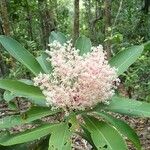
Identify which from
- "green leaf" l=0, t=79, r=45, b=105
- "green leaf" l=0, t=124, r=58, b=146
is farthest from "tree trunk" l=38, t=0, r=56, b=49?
"green leaf" l=0, t=124, r=58, b=146

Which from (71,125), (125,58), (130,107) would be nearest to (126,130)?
(130,107)

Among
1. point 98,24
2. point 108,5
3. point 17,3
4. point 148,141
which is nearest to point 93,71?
point 148,141

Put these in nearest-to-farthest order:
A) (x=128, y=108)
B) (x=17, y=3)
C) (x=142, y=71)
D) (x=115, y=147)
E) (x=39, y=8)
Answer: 1. (x=115, y=147)
2. (x=128, y=108)
3. (x=142, y=71)
4. (x=17, y=3)
5. (x=39, y=8)

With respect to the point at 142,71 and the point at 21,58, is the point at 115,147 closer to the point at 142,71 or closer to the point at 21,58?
the point at 21,58

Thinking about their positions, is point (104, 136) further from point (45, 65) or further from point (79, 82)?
point (45, 65)

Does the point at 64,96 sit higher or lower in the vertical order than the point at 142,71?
lower

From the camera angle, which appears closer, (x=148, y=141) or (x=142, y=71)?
(x=148, y=141)

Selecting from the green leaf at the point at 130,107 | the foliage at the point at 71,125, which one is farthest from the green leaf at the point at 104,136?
the green leaf at the point at 130,107

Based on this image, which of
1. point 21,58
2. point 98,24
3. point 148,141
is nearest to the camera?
point 21,58
